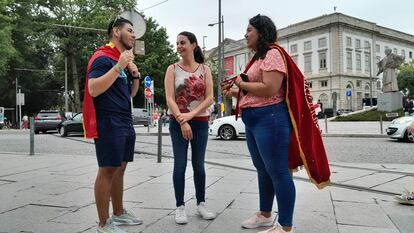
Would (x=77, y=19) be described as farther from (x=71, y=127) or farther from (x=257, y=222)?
(x=257, y=222)

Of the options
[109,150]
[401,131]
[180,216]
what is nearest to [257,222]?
[180,216]

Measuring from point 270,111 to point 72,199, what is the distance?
2.78m

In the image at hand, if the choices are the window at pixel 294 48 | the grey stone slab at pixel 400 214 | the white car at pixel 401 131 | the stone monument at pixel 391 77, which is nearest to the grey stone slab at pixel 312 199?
the grey stone slab at pixel 400 214

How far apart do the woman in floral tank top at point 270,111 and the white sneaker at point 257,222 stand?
34 cm

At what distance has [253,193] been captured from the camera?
5402 mm

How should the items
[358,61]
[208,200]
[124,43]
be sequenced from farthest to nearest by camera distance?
[358,61], [208,200], [124,43]

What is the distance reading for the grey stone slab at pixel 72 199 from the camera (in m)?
4.76

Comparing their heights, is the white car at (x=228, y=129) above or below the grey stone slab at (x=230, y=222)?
above

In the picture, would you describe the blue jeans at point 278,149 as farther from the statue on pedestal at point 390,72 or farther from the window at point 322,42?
the window at point 322,42

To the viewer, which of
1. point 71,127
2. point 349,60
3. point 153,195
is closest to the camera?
point 153,195

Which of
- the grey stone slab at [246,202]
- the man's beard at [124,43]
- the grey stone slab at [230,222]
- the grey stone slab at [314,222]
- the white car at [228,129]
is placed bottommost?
the grey stone slab at [314,222]

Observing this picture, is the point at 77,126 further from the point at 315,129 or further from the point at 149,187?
the point at 315,129

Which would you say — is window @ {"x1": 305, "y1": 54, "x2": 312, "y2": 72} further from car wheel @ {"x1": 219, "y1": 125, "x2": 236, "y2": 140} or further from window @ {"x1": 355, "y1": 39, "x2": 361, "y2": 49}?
car wheel @ {"x1": 219, "y1": 125, "x2": 236, "y2": 140}

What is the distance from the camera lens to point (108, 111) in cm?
343
